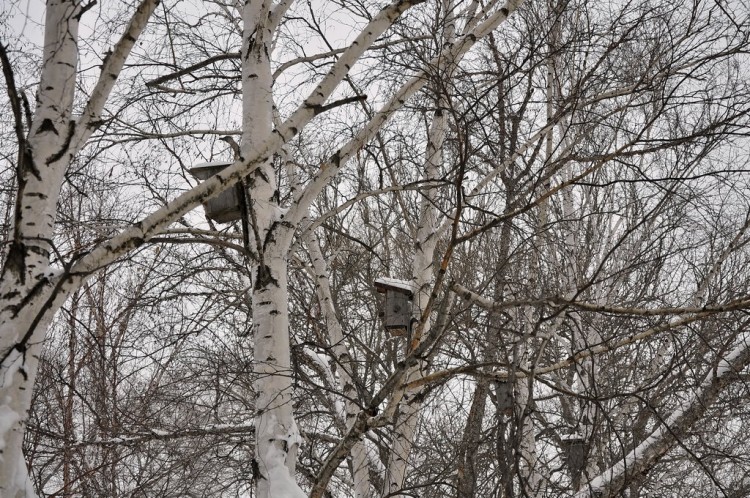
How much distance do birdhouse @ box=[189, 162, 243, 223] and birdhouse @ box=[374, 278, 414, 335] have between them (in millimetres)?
1055

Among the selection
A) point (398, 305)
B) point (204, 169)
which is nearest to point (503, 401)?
point (398, 305)

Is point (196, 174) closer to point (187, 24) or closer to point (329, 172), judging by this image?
point (329, 172)

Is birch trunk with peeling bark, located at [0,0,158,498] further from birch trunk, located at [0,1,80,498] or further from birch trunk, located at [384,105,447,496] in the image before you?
birch trunk, located at [384,105,447,496]

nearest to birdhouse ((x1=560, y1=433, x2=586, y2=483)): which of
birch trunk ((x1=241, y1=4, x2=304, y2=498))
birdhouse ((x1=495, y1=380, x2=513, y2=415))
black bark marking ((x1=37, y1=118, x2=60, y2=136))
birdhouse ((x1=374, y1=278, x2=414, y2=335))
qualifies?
birdhouse ((x1=495, y1=380, x2=513, y2=415))

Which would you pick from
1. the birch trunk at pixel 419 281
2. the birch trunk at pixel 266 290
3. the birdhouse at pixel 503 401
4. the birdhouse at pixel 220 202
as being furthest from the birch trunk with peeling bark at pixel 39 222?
the birdhouse at pixel 503 401

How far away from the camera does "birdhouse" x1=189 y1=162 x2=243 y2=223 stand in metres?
3.48

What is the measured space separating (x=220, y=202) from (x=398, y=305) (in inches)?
48.1

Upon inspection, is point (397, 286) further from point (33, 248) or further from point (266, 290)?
point (33, 248)

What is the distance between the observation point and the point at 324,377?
4.88 meters

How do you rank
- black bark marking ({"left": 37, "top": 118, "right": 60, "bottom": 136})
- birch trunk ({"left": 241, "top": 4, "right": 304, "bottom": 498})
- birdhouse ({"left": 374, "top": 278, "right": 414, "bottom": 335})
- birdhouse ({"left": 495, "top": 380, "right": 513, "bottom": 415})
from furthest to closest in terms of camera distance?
birdhouse ({"left": 374, "top": 278, "right": 414, "bottom": 335}) → birdhouse ({"left": 495, "top": 380, "right": 513, "bottom": 415}) → birch trunk ({"left": 241, "top": 4, "right": 304, "bottom": 498}) → black bark marking ({"left": 37, "top": 118, "right": 60, "bottom": 136})

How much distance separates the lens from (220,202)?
350cm

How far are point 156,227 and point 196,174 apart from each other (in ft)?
3.98

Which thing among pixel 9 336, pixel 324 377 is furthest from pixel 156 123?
pixel 9 336

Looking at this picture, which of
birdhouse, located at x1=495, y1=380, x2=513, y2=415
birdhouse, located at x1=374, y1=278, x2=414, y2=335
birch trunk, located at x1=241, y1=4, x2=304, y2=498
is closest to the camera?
birch trunk, located at x1=241, y1=4, x2=304, y2=498
